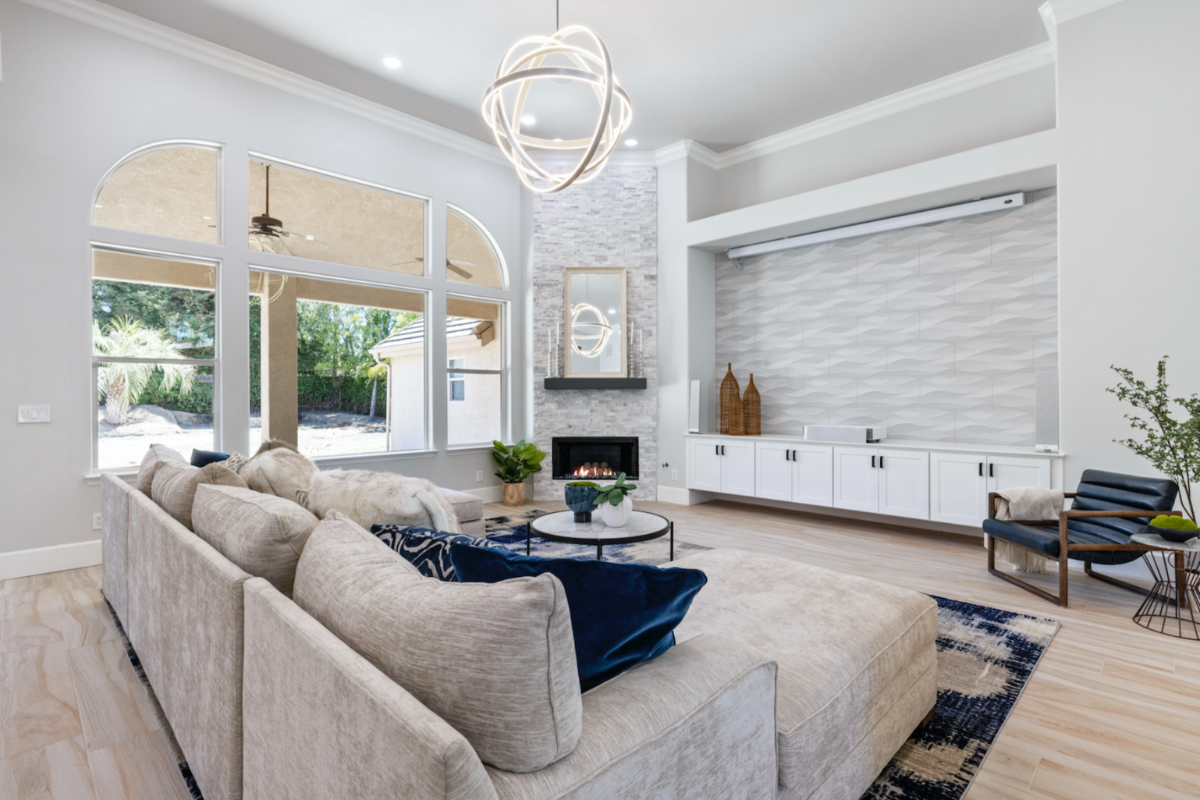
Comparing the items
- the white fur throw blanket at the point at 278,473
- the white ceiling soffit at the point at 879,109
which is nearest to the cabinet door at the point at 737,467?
the white ceiling soffit at the point at 879,109

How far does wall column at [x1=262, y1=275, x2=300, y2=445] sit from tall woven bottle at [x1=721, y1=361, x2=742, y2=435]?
12.8 ft

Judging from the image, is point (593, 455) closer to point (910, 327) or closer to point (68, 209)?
point (910, 327)

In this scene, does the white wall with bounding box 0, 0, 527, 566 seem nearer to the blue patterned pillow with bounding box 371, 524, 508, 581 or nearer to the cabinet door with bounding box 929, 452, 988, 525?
the blue patterned pillow with bounding box 371, 524, 508, 581

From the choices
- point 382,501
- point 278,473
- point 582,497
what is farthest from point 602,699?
point 582,497

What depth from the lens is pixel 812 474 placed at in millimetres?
5266

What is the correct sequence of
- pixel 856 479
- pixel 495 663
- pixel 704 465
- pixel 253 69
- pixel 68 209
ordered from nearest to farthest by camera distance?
pixel 495 663
pixel 68 209
pixel 253 69
pixel 856 479
pixel 704 465

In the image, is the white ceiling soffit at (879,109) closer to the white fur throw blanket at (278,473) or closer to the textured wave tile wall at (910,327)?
the textured wave tile wall at (910,327)

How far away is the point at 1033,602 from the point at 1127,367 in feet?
5.41

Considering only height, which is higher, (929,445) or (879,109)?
(879,109)

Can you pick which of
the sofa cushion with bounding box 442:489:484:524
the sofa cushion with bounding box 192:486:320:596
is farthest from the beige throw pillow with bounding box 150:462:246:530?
the sofa cushion with bounding box 442:489:484:524

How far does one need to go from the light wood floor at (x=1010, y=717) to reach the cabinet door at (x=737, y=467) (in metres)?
2.13

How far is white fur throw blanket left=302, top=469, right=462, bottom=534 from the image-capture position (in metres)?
1.94

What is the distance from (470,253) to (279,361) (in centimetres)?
211

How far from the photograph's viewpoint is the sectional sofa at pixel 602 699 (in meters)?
0.84
